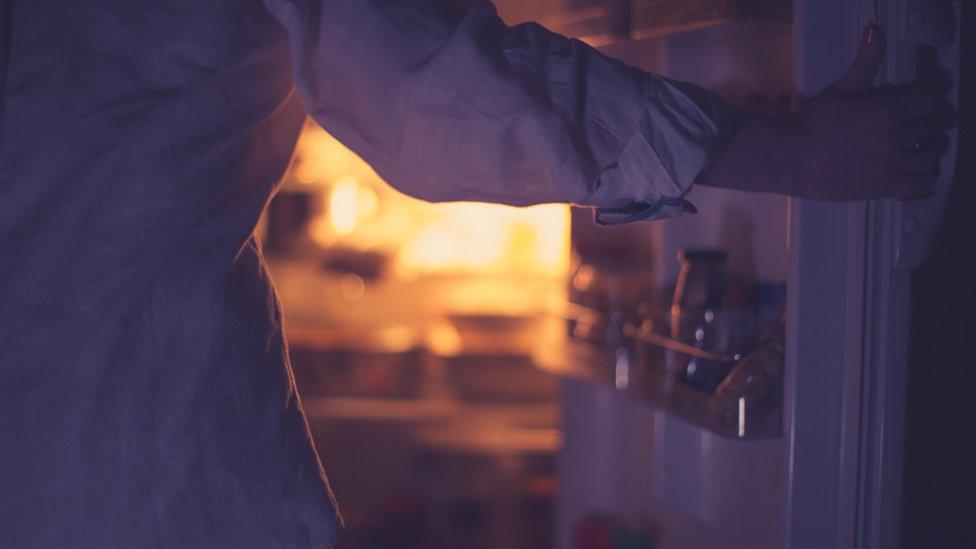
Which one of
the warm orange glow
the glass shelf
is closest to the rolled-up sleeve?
the glass shelf

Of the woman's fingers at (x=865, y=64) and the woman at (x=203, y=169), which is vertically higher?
the woman's fingers at (x=865, y=64)

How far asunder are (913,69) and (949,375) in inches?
12.1

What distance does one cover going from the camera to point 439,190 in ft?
2.25

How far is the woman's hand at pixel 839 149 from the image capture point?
664mm

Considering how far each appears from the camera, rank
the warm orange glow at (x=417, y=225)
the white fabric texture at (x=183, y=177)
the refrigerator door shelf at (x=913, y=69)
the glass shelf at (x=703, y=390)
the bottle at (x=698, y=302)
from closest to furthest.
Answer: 1. the white fabric texture at (x=183, y=177)
2. the refrigerator door shelf at (x=913, y=69)
3. the glass shelf at (x=703, y=390)
4. the bottle at (x=698, y=302)
5. the warm orange glow at (x=417, y=225)

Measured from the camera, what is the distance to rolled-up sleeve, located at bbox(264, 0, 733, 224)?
0.62m

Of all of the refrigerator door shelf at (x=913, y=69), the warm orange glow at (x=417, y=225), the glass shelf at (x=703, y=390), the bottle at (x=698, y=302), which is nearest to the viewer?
the refrigerator door shelf at (x=913, y=69)

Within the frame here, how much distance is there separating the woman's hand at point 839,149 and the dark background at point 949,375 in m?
0.18

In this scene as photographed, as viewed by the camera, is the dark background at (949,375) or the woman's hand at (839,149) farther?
the dark background at (949,375)

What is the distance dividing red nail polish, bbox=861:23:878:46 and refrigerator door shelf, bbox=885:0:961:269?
0.12 ft

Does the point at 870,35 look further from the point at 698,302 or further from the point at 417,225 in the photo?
the point at 417,225

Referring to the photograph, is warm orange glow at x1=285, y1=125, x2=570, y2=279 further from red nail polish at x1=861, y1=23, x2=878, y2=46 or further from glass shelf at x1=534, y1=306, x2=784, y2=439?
red nail polish at x1=861, y1=23, x2=878, y2=46

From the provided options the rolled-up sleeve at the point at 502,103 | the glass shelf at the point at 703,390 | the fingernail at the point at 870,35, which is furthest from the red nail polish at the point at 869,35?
the glass shelf at the point at 703,390

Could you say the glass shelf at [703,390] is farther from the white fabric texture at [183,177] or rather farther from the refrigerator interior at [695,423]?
the white fabric texture at [183,177]
